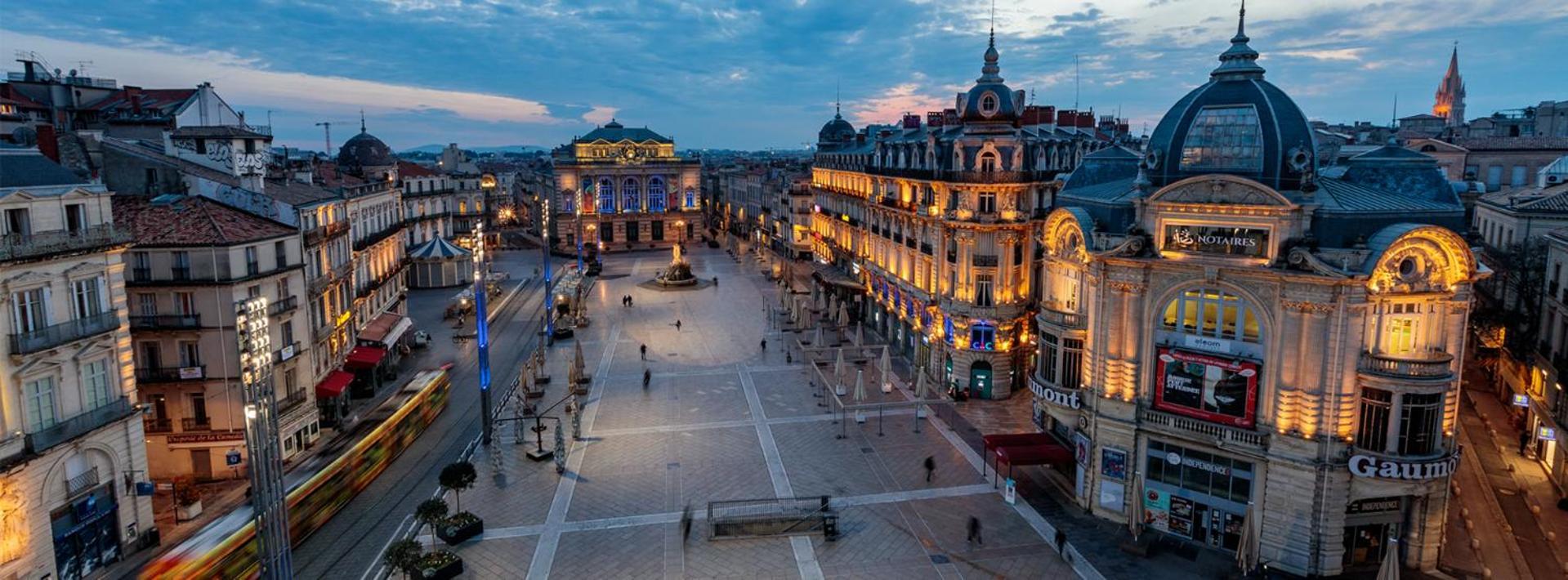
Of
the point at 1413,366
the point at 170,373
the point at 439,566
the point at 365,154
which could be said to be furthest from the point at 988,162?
the point at 365,154

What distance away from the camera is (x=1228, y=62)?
115ft

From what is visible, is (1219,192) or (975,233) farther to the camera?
(975,233)

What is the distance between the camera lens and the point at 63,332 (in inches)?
1199

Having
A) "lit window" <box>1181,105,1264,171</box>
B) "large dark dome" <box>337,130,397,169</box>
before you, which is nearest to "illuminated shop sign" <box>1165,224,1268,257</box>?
"lit window" <box>1181,105,1264,171</box>

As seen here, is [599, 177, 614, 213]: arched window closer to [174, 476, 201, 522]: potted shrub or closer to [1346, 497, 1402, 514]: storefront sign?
[174, 476, 201, 522]: potted shrub

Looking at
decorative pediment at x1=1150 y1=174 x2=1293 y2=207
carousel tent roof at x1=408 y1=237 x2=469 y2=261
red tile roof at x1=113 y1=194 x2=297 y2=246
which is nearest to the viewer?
decorative pediment at x1=1150 y1=174 x2=1293 y2=207

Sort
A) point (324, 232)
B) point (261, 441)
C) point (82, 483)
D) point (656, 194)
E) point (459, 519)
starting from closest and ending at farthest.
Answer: point (261, 441) < point (82, 483) < point (459, 519) < point (324, 232) < point (656, 194)

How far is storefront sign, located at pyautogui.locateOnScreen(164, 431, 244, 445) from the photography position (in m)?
40.0

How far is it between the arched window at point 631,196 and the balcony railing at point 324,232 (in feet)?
298

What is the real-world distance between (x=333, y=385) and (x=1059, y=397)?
38573 mm

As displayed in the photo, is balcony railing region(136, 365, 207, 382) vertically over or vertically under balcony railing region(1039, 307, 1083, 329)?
under

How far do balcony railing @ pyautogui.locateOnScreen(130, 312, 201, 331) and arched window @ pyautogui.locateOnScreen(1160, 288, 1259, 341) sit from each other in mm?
42140

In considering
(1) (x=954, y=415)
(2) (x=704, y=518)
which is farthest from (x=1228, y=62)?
(2) (x=704, y=518)

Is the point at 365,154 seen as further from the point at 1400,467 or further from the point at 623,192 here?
the point at 1400,467
